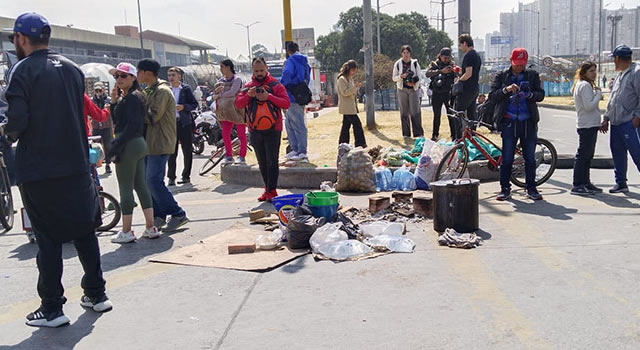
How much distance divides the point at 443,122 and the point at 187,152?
8187 millimetres

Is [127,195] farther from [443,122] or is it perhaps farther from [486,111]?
[443,122]

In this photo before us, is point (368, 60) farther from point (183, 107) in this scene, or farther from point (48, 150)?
point (48, 150)

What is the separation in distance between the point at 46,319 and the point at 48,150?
1184 mm

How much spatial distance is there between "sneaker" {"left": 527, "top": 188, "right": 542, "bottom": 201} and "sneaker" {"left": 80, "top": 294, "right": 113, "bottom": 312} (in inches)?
223

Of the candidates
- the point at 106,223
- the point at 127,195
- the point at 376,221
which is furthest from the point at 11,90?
the point at 376,221

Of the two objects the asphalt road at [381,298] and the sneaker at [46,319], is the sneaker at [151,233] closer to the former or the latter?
the asphalt road at [381,298]

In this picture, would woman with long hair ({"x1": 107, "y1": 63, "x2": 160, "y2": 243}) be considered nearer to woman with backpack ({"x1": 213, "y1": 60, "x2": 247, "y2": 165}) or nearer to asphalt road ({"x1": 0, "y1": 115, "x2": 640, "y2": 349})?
asphalt road ({"x1": 0, "y1": 115, "x2": 640, "y2": 349})

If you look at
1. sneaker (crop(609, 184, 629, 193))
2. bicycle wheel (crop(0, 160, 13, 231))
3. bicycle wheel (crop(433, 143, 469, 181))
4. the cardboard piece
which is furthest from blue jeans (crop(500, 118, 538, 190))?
bicycle wheel (crop(0, 160, 13, 231))

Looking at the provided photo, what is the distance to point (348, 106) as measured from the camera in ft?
38.4

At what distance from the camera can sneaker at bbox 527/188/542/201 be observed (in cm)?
836

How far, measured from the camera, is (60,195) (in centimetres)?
452

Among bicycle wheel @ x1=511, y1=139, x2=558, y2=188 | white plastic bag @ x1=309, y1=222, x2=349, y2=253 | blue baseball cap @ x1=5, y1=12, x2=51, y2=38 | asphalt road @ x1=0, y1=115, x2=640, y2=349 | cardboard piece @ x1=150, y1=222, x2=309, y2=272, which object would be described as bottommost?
asphalt road @ x1=0, y1=115, x2=640, y2=349

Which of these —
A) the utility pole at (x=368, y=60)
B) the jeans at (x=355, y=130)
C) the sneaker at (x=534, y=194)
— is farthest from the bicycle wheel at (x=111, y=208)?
the utility pole at (x=368, y=60)

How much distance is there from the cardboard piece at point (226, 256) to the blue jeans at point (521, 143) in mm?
3430
